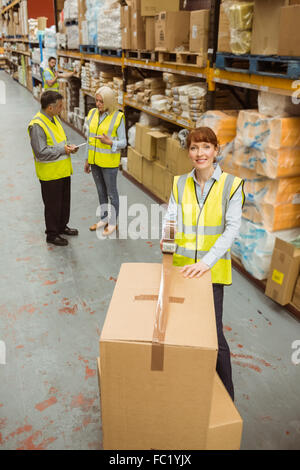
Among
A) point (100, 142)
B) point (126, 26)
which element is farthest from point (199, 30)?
point (126, 26)

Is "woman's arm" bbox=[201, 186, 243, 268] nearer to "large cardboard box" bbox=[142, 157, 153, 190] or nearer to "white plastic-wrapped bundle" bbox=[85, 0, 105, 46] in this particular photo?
"large cardboard box" bbox=[142, 157, 153, 190]

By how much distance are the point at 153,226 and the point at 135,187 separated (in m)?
1.63

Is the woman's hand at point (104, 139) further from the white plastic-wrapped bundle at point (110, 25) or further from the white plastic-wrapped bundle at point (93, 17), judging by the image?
the white plastic-wrapped bundle at point (93, 17)

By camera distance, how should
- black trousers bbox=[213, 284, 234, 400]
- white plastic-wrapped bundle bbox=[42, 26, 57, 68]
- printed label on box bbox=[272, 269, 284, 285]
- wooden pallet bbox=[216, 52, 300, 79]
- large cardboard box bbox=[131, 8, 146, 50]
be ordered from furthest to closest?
1. white plastic-wrapped bundle bbox=[42, 26, 57, 68]
2. large cardboard box bbox=[131, 8, 146, 50]
3. printed label on box bbox=[272, 269, 284, 285]
4. wooden pallet bbox=[216, 52, 300, 79]
5. black trousers bbox=[213, 284, 234, 400]

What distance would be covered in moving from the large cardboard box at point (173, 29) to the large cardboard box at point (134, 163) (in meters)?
1.96

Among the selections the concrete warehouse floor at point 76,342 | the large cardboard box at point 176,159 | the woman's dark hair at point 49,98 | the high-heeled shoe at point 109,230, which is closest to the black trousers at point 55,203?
the concrete warehouse floor at point 76,342

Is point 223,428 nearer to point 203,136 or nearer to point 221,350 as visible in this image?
point 221,350

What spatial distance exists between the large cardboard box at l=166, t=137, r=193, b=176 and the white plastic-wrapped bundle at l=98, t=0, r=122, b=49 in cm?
236

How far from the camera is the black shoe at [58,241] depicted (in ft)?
15.1

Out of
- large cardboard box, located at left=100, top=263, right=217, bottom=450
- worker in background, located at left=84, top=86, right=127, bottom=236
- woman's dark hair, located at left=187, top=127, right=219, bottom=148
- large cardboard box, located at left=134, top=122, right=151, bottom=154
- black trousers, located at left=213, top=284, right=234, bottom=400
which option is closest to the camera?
large cardboard box, located at left=100, top=263, right=217, bottom=450

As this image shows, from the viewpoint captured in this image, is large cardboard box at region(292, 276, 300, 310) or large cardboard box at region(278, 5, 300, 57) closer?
large cardboard box at region(278, 5, 300, 57)

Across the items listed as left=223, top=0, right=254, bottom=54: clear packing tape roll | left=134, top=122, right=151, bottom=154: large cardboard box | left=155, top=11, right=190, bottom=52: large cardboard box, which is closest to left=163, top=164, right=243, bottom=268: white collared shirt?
left=223, top=0, right=254, bottom=54: clear packing tape roll

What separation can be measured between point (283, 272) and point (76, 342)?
1.86 metres

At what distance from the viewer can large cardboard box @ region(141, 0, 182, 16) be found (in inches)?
202
